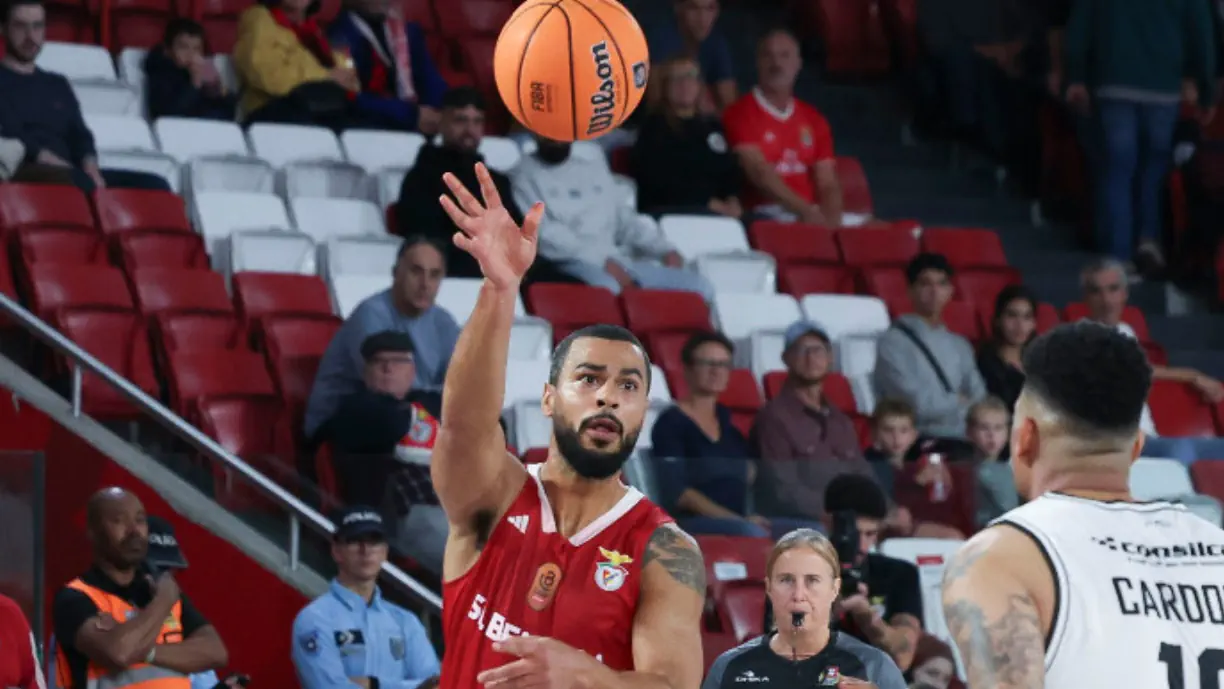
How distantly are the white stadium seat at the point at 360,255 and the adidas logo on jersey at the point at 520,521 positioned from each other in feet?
17.6

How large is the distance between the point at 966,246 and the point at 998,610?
9.06m

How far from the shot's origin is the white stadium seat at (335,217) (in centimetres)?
1014

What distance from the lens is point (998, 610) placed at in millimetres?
3143

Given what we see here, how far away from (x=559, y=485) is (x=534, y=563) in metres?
0.21

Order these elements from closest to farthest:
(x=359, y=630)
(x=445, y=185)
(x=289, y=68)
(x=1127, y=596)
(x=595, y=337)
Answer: (x=1127, y=596) < (x=595, y=337) < (x=359, y=630) < (x=445, y=185) < (x=289, y=68)

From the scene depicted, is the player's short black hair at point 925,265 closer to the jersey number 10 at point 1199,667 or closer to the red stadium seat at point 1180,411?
the red stadium seat at point 1180,411

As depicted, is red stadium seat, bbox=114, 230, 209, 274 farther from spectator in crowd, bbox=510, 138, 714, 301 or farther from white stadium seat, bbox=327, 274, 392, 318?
spectator in crowd, bbox=510, 138, 714, 301

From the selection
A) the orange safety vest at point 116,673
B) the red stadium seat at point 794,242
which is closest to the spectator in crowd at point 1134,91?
the red stadium seat at point 794,242

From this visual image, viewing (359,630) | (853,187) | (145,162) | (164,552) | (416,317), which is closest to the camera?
(164,552)

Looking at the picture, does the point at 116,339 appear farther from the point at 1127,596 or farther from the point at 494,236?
the point at 1127,596

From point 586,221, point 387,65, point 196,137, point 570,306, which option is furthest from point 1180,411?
point 196,137

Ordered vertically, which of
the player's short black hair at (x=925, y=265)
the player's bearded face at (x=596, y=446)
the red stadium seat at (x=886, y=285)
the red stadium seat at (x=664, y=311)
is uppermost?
the player's short black hair at (x=925, y=265)

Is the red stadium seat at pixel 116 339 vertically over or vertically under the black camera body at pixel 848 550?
over

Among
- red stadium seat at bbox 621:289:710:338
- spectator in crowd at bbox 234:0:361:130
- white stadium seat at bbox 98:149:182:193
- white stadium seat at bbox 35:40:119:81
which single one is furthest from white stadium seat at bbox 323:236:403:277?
white stadium seat at bbox 35:40:119:81
